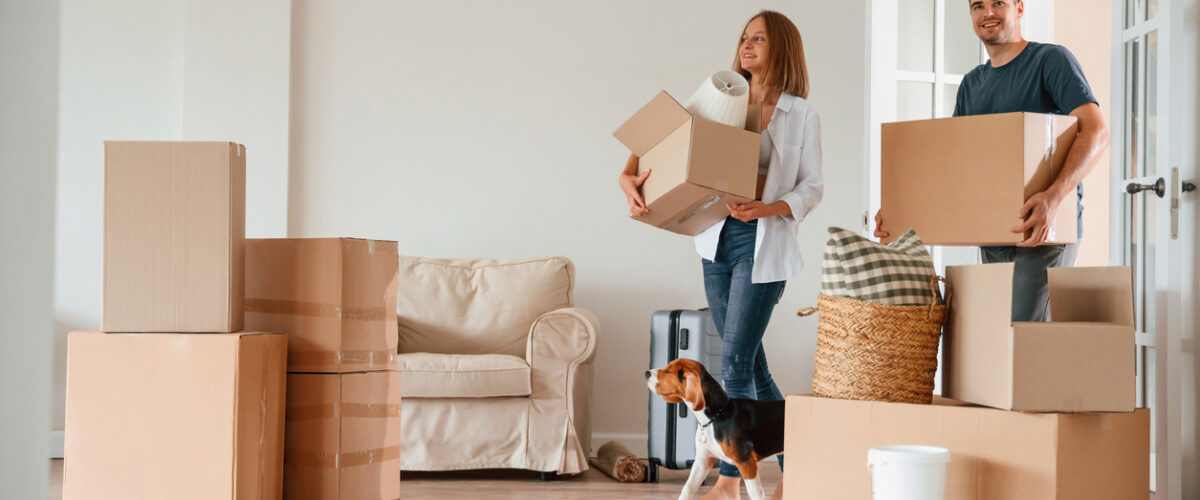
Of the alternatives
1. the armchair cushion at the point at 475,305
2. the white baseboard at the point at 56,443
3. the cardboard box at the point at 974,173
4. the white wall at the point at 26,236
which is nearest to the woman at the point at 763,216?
the cardboard box at the point at 974,173

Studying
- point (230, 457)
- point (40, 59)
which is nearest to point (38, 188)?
point (40, 59)

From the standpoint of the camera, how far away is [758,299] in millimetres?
2119

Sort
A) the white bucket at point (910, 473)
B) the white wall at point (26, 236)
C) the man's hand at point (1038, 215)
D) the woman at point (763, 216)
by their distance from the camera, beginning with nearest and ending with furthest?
the white wall at point (26, 236) → the white bucket at point (910, 473) → the man's hand at point (1038, 215) → the woman at point (763, 216)

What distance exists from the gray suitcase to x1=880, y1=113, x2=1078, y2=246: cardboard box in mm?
1028

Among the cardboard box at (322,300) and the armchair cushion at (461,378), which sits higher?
the cardboard box at (322,300)

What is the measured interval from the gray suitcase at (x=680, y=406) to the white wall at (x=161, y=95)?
179cm

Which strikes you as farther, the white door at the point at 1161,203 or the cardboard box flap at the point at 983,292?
the white door at the point at 1161,203

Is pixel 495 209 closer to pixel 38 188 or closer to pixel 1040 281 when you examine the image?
pixel 1040 281

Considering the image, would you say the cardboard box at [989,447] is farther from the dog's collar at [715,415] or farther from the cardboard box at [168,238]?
the cardboard box at [168,238]

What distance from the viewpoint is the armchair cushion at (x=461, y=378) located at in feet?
9.95

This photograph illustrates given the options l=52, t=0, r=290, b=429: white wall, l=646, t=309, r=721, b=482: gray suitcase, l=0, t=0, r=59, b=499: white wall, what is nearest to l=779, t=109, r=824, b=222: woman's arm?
l=646, t=309, r=721, b=482: gray suitcase

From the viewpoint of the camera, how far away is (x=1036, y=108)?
2094 millimetres

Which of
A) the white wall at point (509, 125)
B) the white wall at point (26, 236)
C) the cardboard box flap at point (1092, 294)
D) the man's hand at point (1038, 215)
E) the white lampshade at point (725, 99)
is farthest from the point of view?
the white wall at point (509, 125)

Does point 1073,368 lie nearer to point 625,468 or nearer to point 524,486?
point 625,468
